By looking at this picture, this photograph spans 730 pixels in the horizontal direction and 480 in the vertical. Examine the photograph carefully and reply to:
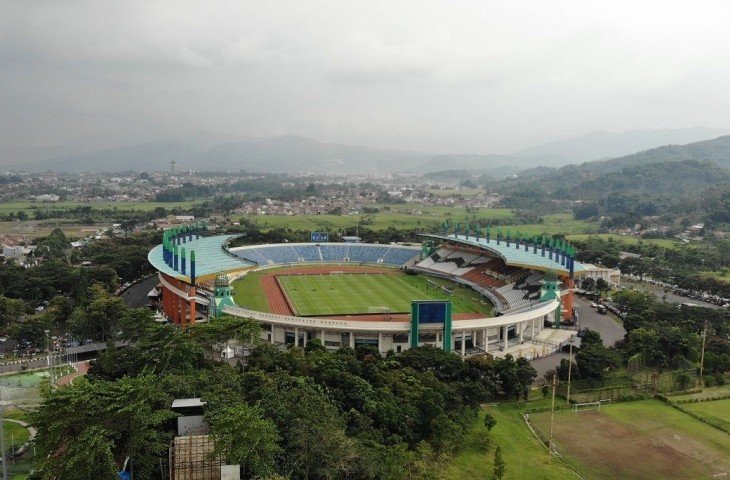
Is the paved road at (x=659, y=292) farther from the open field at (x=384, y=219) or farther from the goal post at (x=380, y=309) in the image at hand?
the open field at (x=384, y=219)

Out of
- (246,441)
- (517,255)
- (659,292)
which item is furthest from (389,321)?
(659,292)

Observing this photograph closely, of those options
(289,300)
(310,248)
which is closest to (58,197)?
(310,248)

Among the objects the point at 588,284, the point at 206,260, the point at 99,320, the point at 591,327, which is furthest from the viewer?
the point at 588,284

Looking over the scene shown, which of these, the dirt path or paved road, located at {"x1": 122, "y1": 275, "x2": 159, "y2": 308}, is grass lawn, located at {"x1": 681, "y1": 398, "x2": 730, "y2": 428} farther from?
paved road, located at {"x1": 122, "y1": 275, "x2": 159, "y2": 308}

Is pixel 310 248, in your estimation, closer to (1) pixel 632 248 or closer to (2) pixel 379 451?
(1) pixel 632 248

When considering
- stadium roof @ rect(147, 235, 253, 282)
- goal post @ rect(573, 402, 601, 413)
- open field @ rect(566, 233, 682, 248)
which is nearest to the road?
goal post @ rect(573, 402, 601, 413)

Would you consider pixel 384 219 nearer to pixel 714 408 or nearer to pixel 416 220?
pixel 416 220
